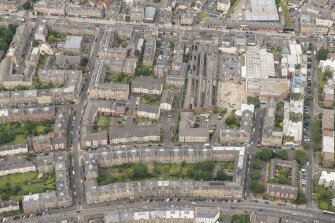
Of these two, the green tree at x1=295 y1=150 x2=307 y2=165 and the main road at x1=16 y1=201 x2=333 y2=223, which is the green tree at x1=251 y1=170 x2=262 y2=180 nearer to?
the main road at x1=16 y1=201 x2=333 y2=223

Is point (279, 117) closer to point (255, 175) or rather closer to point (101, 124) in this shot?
point (255, 175)

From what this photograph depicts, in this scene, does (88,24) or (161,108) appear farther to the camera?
(88,24)

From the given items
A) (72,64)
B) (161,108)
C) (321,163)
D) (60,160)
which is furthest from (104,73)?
(321,163)

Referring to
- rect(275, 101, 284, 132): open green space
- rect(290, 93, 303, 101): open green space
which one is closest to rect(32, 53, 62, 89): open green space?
rect(275, 101, 284, 132): open green space

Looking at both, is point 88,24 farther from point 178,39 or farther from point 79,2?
point 178,39

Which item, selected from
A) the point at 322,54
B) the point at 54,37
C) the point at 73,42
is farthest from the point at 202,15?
the point at 54,37
